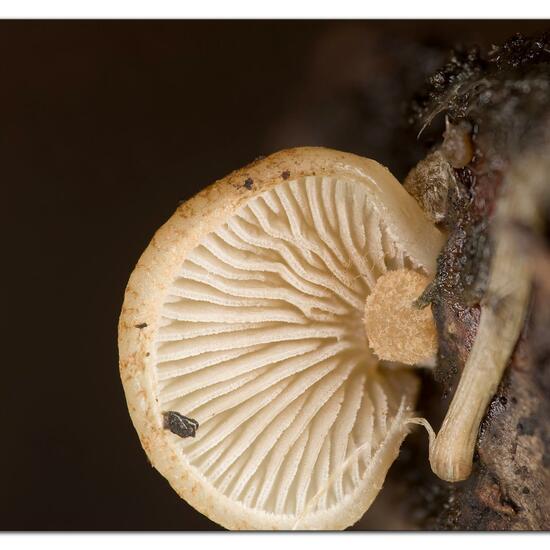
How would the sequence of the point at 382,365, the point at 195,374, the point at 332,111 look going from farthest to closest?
the point at 332,111 → the point at 382,365 → the point at 195,374

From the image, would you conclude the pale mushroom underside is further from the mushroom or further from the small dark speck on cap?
the mushroom

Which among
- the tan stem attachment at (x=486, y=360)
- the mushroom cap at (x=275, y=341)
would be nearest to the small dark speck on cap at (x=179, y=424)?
the mushroom cap at (x=275, y=341)

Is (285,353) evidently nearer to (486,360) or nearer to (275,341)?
(275,341)

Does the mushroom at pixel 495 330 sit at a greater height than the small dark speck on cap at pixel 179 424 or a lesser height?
greater

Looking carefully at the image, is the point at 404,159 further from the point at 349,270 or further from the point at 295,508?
the point at 295,508

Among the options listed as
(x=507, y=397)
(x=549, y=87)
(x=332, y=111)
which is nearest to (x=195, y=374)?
(x=507, y=397)

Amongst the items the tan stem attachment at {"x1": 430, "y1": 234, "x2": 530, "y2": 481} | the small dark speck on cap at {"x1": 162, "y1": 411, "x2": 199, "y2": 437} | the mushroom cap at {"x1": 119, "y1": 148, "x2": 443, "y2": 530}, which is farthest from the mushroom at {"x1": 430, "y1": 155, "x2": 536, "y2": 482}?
the small dark speck on cap at {"x1": 162, "y1": 411, "x2": 199, "y2": 437}

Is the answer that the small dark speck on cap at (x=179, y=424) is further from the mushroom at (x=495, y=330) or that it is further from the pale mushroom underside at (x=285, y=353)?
the mushroom at (x=495, y=330)
